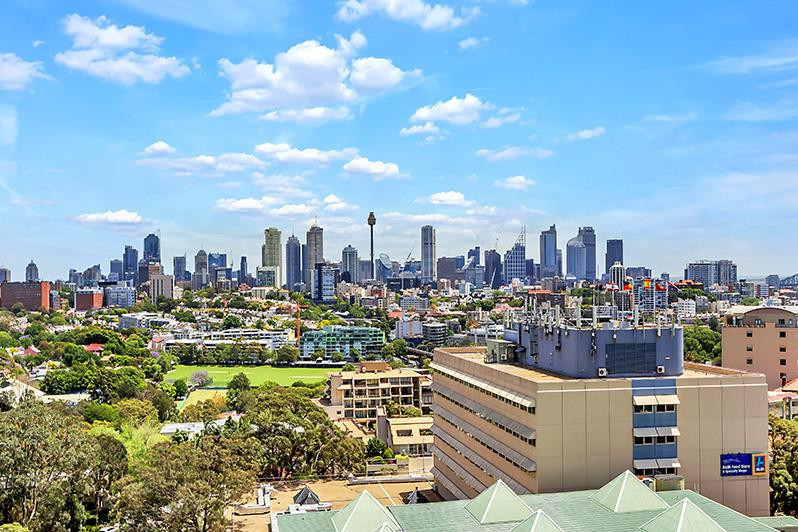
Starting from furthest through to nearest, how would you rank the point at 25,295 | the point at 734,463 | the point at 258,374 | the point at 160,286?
the point at 160,286 → the point at 25,295 → the point at 258,374 → the point at 734,463

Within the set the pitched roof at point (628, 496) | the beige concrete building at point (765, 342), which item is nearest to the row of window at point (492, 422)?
the pitched roof at point (628, 496)

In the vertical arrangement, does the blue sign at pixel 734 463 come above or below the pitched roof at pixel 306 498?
above

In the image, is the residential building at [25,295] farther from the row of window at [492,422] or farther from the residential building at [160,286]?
the row of window at [492,422]

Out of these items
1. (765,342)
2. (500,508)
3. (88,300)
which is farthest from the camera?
(88,300)

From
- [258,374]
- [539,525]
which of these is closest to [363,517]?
[539,525]

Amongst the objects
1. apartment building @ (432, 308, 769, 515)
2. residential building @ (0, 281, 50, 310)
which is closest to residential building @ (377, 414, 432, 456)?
apartment building @ (432, 308, 769, 515)

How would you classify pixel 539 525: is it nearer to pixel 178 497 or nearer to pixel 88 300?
pixel 178 497

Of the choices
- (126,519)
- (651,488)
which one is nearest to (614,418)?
(651,488)
